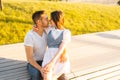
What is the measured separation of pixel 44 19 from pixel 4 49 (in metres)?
1.92

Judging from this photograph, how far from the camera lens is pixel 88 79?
15.1 feet

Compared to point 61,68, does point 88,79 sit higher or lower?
lower

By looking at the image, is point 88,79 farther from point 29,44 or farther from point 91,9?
point 91,9

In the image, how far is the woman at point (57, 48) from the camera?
160 inches

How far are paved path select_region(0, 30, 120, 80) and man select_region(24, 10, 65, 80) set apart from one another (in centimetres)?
68

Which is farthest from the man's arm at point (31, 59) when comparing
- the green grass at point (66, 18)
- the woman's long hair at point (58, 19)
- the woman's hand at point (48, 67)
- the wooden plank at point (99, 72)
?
the green grass at point (66, 18)

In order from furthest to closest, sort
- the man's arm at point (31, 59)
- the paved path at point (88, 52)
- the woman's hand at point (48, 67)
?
1. the paved path at point (88, 52)
2. the man's arm at point (31, 59)
3. the woman's hand at point (48, 67)

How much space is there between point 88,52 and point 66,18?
16.2 feet

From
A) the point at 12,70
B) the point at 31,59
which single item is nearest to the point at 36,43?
the point at 31,59

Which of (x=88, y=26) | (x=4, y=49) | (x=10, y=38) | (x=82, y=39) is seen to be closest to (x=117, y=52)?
(x=82, y=39)

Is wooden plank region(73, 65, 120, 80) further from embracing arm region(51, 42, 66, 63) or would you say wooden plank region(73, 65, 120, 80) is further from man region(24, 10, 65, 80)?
embracing arm region(51, 42, 66, 63)

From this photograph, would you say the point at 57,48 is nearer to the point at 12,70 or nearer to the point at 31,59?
the point at 31,59

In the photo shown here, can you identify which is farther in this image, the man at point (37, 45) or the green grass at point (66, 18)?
the green grass at point (66, 18)

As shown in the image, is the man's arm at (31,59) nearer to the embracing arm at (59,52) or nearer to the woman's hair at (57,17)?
the embracing arm at (59,52)
